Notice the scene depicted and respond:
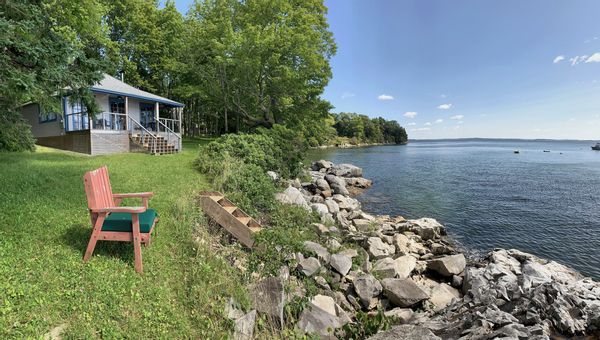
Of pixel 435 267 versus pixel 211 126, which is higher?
pixel 211 126

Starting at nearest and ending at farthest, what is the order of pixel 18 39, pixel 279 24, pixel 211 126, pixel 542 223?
pixel 18 39, pixel 542 223, pixel 279 24, pixel 211 126

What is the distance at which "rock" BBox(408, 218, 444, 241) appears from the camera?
11.2m

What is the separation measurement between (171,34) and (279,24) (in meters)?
14.5

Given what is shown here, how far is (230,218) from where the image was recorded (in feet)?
21.5

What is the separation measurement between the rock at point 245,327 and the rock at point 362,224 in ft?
25.7

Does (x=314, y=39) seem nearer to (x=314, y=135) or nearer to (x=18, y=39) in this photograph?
(x=314, y=135)

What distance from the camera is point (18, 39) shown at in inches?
201

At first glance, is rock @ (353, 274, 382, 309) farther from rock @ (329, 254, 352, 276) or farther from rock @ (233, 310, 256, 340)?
rock @ (233, 310, 256, 340)

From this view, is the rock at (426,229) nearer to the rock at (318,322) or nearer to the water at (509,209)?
the water at (509,209)

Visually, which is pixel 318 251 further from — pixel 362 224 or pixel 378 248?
pixel 362 224

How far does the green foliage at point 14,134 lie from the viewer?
10.6m

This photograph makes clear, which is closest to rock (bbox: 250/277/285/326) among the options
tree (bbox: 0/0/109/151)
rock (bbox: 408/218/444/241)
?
tree (bbox: 0/0/109/151)

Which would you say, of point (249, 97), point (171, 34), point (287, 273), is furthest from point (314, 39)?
point (287, 273)

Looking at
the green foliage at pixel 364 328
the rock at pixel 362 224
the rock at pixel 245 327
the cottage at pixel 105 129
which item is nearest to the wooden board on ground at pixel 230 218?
the rock at pixel 245 327
